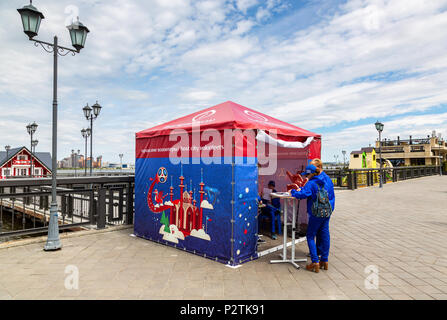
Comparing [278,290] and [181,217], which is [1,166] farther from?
[278,290]

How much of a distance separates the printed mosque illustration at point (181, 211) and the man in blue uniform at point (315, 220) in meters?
1.60

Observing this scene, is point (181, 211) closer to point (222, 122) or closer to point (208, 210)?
point (208, 210)

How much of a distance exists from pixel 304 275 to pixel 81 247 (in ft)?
13.9

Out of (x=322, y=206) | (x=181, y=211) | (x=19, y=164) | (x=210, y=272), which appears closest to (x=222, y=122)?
(x=181, y=211)

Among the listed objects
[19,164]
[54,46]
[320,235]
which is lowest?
[320,235]

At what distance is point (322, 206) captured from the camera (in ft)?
13.2

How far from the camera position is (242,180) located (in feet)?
14.5

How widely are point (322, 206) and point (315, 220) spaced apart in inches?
10.1

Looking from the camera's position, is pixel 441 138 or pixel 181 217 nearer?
A: pixel 181 217

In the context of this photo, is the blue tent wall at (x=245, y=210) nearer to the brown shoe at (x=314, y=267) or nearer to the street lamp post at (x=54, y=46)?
the brown shoe at (x=314, y=267)

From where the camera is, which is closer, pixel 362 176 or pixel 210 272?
pixel 210 272

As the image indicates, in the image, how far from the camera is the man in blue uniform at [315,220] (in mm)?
4078
